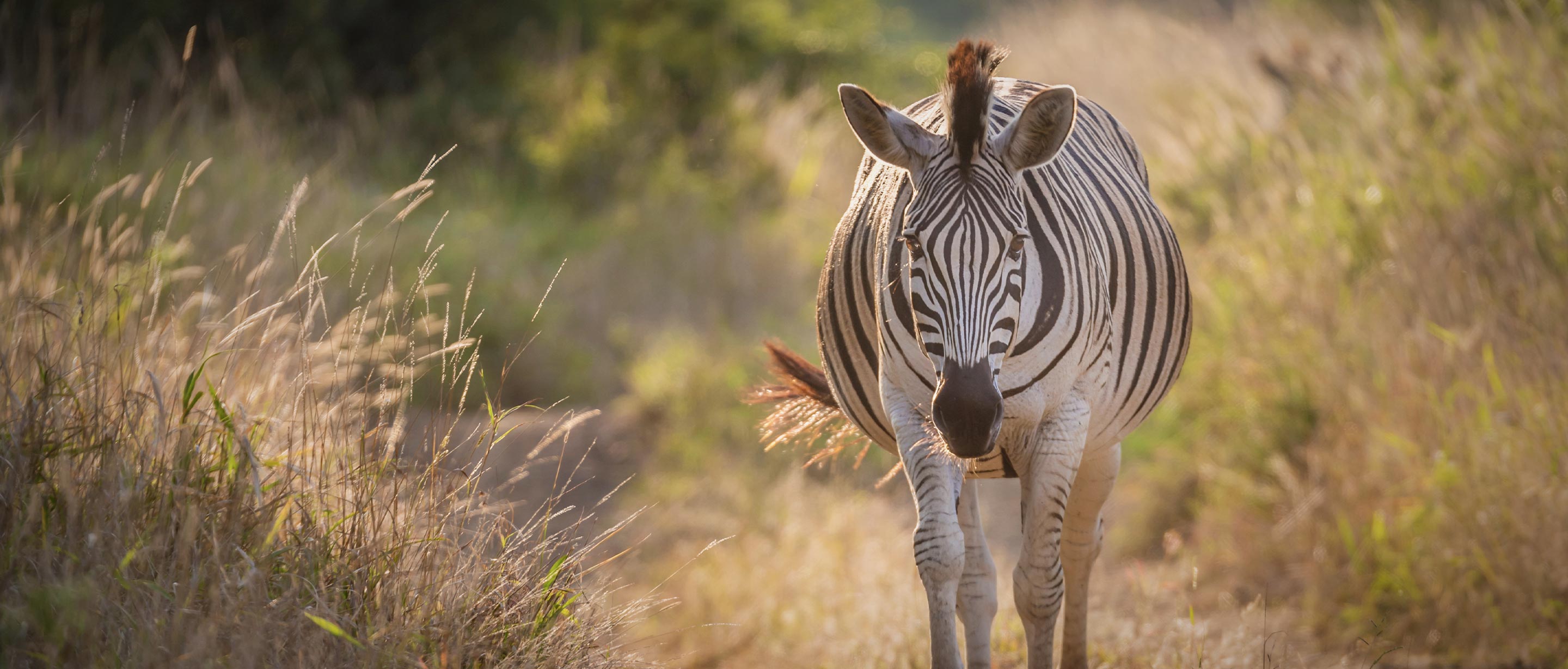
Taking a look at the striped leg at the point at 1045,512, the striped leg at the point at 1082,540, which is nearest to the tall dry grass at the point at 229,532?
the striped leg at the point at 1045,512

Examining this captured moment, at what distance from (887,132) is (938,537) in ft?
3.52

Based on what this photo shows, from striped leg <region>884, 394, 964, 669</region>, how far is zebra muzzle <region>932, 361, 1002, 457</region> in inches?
14.1

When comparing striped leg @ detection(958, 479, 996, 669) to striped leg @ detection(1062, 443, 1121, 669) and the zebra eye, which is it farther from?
the zebra eye

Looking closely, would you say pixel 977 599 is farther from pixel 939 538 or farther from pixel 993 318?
pixel 993 318

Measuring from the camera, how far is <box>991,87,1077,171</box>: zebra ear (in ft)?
9.11

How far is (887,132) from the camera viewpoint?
293 cm

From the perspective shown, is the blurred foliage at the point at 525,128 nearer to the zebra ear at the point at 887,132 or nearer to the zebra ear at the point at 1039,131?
the zebra ear at the point at 887,132

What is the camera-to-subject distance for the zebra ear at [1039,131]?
278cm

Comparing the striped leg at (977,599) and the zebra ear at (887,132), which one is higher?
the zebra ear at (887,132)

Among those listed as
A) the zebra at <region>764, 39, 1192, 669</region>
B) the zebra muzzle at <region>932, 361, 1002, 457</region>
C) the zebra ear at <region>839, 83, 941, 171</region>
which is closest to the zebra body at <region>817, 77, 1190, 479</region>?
the zebra at <region>764, 39, 1192, 669</region>

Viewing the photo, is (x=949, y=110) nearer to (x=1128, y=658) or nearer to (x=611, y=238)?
(x=1128, y=658)

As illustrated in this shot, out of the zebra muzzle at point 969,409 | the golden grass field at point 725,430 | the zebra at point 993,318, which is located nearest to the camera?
the zebra muzzle at point 969,409

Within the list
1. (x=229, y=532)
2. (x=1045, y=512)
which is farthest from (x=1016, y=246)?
(x=229, y=532)

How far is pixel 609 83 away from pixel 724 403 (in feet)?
20.1
